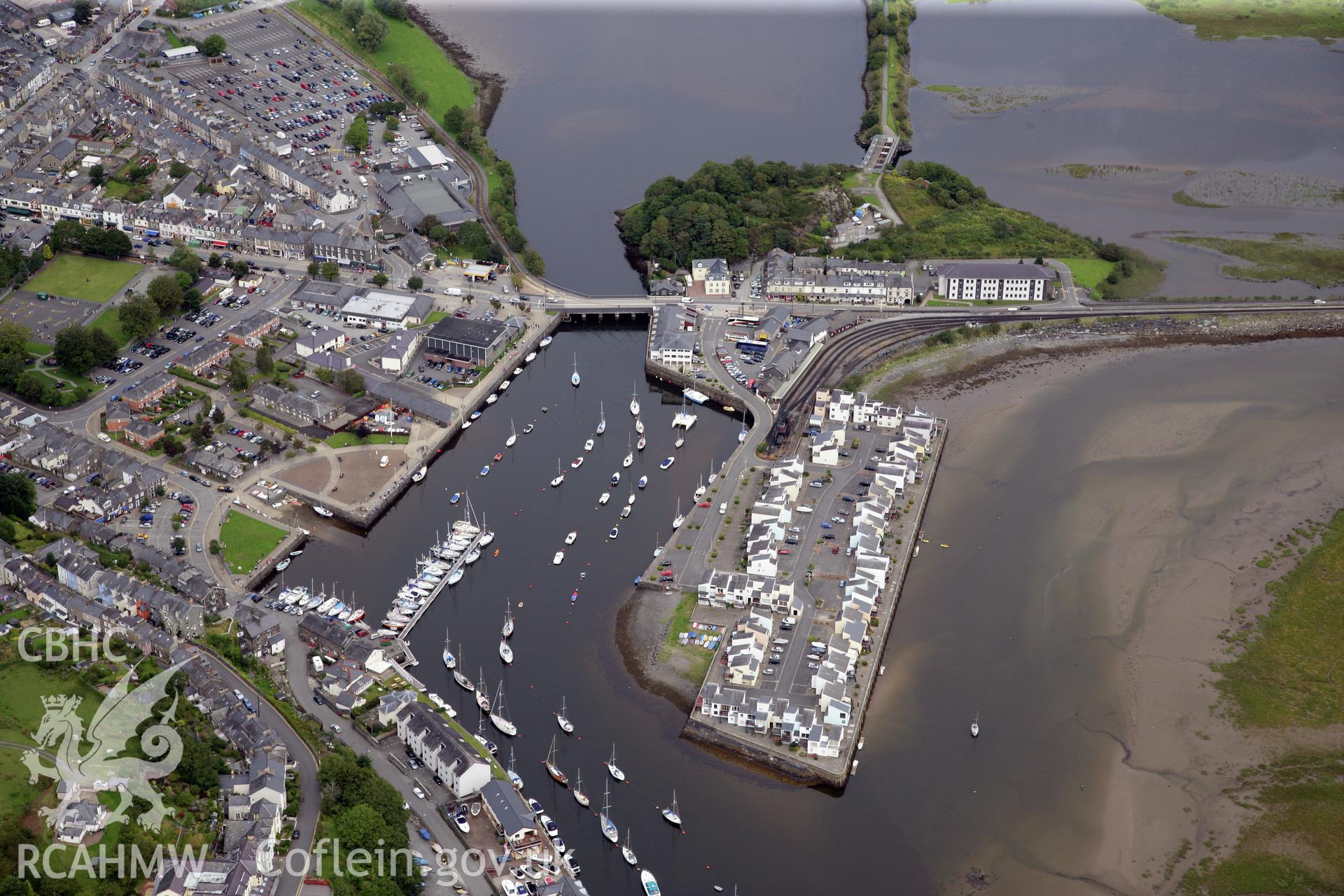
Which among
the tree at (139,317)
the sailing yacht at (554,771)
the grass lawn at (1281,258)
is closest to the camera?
the sailing yacht at (554,771)

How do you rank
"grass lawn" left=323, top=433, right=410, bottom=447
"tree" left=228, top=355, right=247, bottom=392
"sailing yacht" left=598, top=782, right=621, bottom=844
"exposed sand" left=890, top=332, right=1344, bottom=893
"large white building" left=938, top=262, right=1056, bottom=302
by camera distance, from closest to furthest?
"sailing yacht" left=598, top=782, right=621, bottom=844, "exposed sand" left=890, top=332, right=1344, bottom=893, "grass lawn" left=323, top=433, right=410, bottom=447, "tree" left=228, top=355, right=247, bottom=392, "large white building" left=938, top=262, right=1056, bottom=302

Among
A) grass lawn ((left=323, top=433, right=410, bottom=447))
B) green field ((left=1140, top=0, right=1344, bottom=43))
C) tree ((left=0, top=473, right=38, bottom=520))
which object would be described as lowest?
grass lawn ((left=323, top=433, right=410, bottom=447))

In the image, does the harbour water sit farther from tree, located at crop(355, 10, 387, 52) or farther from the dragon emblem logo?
tree, located at crop(355, 10, 387, 52)

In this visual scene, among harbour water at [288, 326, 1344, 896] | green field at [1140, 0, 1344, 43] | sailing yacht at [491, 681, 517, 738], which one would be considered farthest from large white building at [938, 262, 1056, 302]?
green field at [1140, 0, 1344, 43]

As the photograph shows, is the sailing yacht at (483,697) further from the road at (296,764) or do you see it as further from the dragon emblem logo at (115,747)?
the dragon emblem logo at (115,747)

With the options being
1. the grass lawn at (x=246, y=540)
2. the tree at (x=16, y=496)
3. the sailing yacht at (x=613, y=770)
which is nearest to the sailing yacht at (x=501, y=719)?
the sailing yacht at (x=613, y=770)

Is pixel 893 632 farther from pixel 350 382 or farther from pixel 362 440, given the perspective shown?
pixel 350 382
